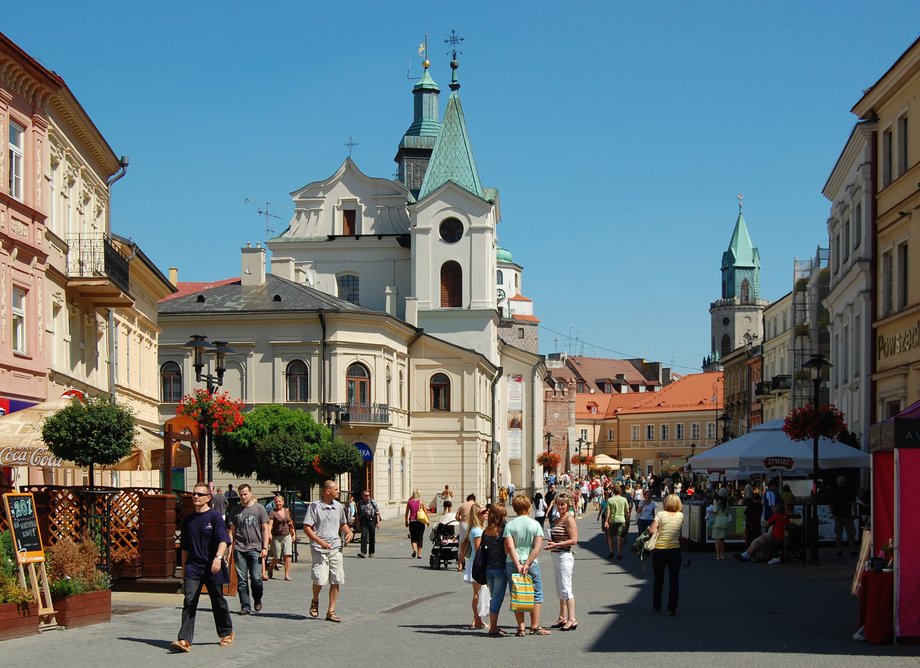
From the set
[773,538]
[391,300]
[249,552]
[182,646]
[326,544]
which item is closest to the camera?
[182,646]

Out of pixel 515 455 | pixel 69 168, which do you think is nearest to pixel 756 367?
pixel 515 455

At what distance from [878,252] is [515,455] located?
5348 centimetres

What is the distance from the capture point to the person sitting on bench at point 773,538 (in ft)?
91.1

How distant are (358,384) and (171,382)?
7874mm

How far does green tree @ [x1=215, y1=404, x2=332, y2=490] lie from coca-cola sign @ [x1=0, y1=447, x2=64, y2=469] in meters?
19.1

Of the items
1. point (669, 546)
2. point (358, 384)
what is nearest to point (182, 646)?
point (669, 546)

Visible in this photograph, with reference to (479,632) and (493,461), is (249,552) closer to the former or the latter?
(479,632)

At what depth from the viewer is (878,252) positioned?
31469mm

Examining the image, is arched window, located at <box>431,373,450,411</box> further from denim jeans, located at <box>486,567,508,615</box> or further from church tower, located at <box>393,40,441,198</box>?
denim jeans, located at <box>486,567,508,615</box>

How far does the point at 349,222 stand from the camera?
7056 cm

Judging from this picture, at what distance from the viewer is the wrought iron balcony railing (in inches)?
1147

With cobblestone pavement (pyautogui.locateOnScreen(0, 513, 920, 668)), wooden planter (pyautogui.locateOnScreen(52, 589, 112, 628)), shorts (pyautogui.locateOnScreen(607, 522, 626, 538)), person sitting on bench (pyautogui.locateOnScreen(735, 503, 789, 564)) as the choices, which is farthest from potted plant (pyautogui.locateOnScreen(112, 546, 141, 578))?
person sitting on bench (pyautogui.locateOnScreen(735, 503, 789, 564))

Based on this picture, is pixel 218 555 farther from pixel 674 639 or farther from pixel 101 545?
pixel 101 545

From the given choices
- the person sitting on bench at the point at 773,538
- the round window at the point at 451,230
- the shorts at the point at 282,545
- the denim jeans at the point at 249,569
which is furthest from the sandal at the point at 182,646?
the round window at the point at 451,230
